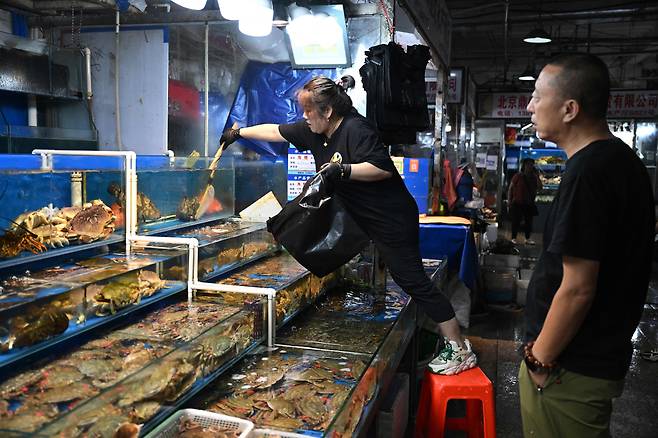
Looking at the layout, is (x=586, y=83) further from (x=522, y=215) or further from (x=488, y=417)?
(x=522, y=215)

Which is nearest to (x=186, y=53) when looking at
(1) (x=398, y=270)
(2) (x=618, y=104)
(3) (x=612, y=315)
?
(1) (x=398, y=270)

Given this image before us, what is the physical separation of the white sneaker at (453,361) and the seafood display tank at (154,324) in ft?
0.80

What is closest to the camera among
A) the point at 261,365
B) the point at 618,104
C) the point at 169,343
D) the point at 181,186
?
the point at 169,343

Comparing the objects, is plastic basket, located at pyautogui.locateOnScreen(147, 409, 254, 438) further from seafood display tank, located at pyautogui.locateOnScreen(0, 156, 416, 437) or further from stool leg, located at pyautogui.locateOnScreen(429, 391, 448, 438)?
stool leg, located at pyautogui.locateOnScreen(429, 391, 448, 438)

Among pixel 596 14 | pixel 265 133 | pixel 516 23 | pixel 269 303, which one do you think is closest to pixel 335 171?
pixel 269 303

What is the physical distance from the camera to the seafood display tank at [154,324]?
214cm

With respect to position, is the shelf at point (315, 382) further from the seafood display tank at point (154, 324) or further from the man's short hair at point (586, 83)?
the man's short hair at point (586, 83)

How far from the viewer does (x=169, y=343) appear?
2.54 metres

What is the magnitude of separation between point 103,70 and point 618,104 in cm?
1229

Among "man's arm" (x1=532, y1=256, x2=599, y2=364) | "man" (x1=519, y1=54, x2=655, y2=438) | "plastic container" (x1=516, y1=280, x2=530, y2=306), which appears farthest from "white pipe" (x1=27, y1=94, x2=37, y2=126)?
"plastic container" (x1=516, y1=280, x2=530, y2=306)

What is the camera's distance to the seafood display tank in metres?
2.14

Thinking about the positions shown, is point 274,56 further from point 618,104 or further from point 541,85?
point 618,104

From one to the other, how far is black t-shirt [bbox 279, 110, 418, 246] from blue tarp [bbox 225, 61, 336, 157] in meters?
2.28

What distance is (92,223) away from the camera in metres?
3.13
